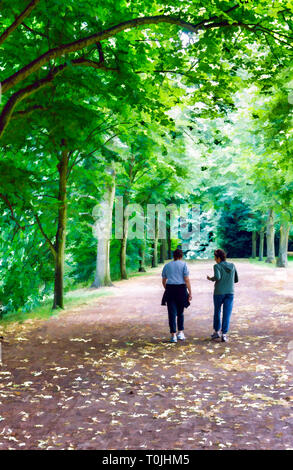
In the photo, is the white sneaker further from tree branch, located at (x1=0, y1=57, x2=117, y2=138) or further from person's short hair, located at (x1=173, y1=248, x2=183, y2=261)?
tree branch, located at (x1=0, y1=57, x2=117, y2=138)

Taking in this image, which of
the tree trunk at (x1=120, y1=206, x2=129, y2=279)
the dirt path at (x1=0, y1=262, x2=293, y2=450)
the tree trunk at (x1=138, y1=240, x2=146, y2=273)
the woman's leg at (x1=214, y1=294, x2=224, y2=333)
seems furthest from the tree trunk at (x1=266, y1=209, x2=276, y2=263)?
the woman's leg at (x1=214, y1=294, x2=224, y2=333)

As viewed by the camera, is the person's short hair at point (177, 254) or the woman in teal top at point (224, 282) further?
the woman in teal top at point (224, 282)

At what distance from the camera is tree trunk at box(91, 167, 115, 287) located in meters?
23.5

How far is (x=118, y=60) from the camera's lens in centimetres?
1080

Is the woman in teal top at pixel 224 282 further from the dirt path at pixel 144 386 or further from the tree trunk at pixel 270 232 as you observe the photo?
the tree trunk at pixel 270 232

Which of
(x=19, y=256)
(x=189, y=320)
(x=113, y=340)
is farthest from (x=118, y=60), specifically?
A: (x=19, y=256)

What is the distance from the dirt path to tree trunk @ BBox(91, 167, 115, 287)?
31.6 ft

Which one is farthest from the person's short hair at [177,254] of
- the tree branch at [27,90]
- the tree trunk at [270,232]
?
the tree trunk at [270,232]

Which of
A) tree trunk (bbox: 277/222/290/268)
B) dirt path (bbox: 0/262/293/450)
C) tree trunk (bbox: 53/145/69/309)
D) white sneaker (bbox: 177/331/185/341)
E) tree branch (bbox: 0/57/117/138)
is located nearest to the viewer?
dirt path (bbox: 0/262/293/450)

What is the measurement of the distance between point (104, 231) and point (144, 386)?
1639 cm

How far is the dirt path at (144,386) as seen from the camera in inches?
219

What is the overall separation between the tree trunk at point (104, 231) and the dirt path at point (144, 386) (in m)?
9.62

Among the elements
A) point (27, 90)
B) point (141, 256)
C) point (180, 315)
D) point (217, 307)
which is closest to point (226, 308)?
point (217, 307)
